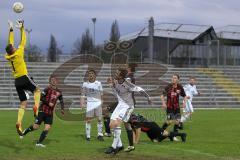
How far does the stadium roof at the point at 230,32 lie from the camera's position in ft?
189

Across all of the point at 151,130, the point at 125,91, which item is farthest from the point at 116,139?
the point at 151,130

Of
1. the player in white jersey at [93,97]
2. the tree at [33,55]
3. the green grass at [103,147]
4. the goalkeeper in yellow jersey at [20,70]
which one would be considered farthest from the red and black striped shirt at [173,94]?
the tree at [33,55]

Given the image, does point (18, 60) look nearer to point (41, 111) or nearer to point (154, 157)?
point (41, 111)

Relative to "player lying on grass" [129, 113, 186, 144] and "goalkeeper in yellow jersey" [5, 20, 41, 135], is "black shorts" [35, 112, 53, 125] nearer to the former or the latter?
"goalkeeper in yellow jersey" [5, 20, 41, 135]

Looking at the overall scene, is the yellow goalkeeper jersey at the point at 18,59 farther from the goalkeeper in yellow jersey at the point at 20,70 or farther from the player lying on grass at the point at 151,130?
the player lying on grass at the point at 151,130

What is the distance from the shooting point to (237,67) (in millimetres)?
46406

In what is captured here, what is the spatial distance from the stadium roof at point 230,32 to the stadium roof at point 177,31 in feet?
6.80

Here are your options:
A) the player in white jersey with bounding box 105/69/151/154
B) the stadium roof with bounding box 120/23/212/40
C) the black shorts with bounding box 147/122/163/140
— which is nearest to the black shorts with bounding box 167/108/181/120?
the black shorts with bounding box 147/122/163/140

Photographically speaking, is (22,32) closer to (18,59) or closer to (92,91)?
(18,59)

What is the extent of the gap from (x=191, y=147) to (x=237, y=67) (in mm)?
32808

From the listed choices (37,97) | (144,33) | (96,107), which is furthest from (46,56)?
(37,97)

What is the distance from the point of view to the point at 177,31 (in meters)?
55.5

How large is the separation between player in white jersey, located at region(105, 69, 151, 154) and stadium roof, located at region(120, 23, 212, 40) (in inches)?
1606

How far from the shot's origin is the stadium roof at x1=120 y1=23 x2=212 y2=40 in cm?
5519
